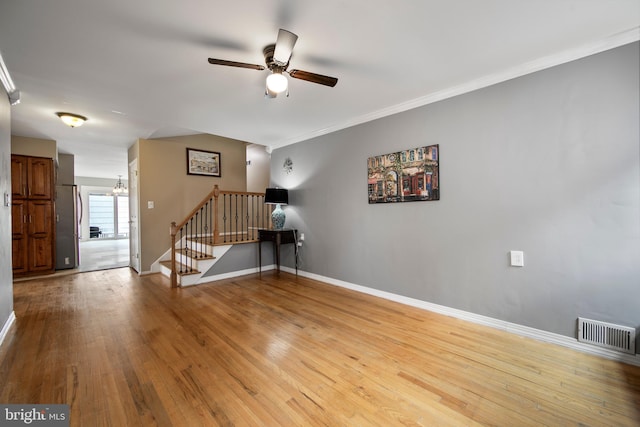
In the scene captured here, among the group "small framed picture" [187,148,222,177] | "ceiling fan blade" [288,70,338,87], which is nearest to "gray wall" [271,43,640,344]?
"ceiling fan blade" [288,70,338,87]

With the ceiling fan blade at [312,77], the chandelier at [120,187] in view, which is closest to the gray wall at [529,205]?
the ceiling fan blade at [312,77]

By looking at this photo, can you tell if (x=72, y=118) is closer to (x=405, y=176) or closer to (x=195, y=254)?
(x=195, y=254)

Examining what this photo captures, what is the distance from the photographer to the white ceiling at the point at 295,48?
1701mm

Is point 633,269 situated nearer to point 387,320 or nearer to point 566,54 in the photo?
point 566,54

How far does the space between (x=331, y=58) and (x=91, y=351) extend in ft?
10.5

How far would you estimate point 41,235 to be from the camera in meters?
4.66

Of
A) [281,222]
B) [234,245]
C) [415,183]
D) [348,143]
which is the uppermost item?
[348,143]

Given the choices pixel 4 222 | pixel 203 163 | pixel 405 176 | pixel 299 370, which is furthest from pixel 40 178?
pixel 405 176

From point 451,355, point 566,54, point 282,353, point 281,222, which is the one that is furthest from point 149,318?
point 566,54

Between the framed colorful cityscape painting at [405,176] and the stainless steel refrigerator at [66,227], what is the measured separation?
A: 6.16 meters

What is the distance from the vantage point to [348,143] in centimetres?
380

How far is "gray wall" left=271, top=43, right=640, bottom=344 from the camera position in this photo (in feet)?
6.45

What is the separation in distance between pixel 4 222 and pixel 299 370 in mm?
3081

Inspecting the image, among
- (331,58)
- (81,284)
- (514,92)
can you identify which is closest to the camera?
(331,58)
